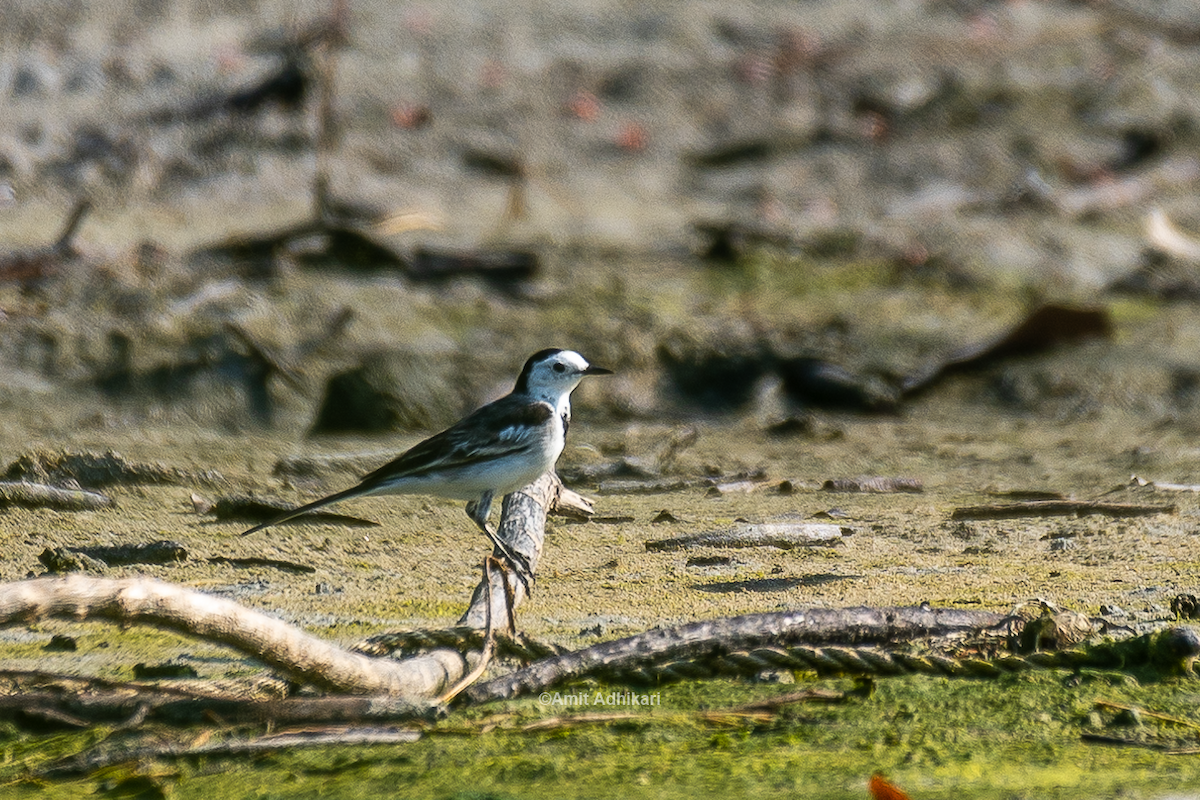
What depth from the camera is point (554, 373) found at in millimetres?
5695

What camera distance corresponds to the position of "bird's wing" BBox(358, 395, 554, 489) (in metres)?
4.99

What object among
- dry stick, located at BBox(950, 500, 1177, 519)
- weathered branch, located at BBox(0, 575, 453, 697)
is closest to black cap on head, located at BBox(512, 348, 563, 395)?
dry stick, located at BBox(950, 500, 1177, 519)

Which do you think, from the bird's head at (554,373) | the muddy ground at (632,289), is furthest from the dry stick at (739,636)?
the bird's head at (554,373)

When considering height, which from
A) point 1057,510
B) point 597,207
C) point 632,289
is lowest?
point 1057,510

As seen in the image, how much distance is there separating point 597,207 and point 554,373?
18.5ft

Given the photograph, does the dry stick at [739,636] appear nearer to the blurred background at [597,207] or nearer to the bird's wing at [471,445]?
the bird's wing at [471,445]

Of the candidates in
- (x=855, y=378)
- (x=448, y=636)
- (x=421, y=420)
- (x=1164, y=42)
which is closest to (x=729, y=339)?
(x=855, y=378)

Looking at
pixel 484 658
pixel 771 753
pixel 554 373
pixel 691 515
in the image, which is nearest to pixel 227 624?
pixel 484 658

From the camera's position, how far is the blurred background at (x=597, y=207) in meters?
8.20

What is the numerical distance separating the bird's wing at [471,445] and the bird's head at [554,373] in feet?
1.52

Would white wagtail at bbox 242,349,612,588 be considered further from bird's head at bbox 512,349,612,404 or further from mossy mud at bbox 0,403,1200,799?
bird's head at bbox 512,349,612,404

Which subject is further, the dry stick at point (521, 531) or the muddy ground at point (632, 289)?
the muddy ground at point (632, 289)

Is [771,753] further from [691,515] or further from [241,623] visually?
[691,515]

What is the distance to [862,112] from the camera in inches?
472
